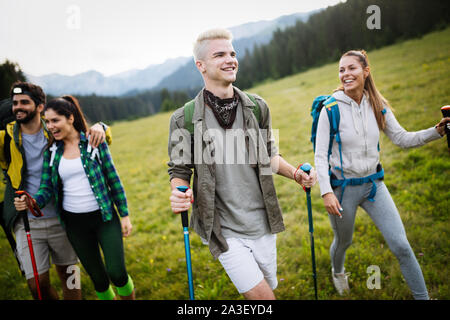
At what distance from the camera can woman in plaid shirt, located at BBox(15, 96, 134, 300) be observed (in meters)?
3.83

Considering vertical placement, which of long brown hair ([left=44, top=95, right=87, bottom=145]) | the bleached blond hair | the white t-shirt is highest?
the bleached blond hair

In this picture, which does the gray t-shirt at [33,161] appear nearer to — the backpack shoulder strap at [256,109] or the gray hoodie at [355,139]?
the backpack shoulder strap at [256,109]

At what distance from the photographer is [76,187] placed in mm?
3852

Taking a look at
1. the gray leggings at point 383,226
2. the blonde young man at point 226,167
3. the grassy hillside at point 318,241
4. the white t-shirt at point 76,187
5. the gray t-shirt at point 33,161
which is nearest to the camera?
the blonde young man at point 226,167

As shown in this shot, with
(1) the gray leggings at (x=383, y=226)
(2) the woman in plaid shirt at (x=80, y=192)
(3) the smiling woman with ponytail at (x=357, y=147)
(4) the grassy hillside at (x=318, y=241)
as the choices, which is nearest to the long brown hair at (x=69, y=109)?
(2) the woman in plaid shirt at (x=80, y=192)

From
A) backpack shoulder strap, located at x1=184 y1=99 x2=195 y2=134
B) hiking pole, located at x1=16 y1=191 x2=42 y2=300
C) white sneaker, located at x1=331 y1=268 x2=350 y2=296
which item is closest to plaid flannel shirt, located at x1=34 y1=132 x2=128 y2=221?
hiking pole, located at x1=16 y1=191 x2=42 y2=300

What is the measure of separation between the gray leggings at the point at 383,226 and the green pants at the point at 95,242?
3188 mm

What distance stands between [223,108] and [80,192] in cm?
246

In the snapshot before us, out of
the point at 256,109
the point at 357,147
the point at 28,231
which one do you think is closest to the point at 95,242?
the point at 28,231

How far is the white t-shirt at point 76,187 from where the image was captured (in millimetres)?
3822

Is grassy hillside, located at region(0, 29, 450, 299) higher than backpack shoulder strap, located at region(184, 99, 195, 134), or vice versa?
backpack shoulder strap, located at region(184, 99, 195, 134)

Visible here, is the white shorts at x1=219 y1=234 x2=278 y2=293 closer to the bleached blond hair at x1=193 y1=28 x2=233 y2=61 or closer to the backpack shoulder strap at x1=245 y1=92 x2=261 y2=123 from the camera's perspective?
the backpack shoulder strap at x1=245 y1=92 x2=261 y2=123

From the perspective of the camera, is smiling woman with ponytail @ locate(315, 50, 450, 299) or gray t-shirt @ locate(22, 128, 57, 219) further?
gray t-shirt @ locate(22, 128, 57, 219)

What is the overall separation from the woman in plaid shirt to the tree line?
604 cm
